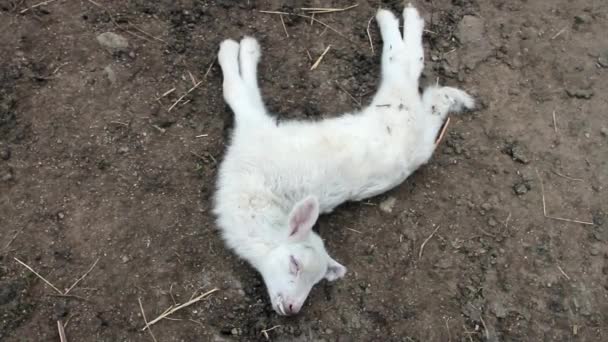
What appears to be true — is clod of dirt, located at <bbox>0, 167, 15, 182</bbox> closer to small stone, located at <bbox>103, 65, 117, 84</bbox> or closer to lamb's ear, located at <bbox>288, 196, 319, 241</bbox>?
small stone, located at <bbox>103, 65, 117, 84</bbox>

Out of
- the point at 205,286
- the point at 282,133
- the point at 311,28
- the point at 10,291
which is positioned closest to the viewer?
the point at 10,291

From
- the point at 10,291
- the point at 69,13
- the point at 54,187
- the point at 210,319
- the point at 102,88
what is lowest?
the point at 210,319

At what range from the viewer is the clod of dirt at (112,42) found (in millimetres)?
4691

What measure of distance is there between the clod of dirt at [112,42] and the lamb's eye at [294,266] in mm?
2340

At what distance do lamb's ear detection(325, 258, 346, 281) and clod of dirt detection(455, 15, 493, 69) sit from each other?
2325 mm

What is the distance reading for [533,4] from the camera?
17.8 feet

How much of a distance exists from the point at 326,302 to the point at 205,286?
94cm

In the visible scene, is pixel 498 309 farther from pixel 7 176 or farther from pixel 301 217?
pixel 7 176

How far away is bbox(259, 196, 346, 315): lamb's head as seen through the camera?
12.7ft

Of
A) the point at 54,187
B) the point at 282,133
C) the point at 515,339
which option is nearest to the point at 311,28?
the point at 282,133

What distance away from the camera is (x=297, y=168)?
14.2 feet

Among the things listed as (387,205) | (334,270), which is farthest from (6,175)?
(387,205)

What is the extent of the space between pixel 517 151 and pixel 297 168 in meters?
2.02

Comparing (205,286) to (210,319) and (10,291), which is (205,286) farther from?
(10,291)
